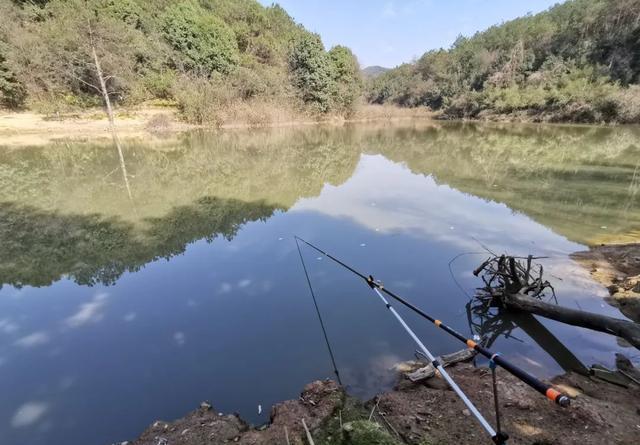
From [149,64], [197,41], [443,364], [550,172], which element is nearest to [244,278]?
[443,364]

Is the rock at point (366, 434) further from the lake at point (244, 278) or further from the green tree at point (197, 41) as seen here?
the green tree at point (197, 41)

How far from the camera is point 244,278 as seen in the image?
572 cm

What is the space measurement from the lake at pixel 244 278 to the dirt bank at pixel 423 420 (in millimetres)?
317

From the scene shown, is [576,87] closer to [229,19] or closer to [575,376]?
[575,376]

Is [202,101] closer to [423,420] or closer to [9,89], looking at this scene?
[9,89]

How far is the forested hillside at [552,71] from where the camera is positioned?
33625 millimetres

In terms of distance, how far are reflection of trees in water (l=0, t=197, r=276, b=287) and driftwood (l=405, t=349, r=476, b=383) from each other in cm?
501

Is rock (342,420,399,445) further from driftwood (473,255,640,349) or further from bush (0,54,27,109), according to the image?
bush (0,54,27,109)

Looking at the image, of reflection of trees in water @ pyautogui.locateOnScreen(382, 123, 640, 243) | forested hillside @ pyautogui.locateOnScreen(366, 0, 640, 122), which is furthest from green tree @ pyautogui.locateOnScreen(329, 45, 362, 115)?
reflection of trees in water @ pyautogui.locateOnScreen(382, 123, 640, 243)

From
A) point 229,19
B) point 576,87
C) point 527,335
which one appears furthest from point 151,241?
point 229,19

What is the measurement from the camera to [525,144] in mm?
21391

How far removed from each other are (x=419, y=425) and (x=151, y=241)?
6261 millimetres

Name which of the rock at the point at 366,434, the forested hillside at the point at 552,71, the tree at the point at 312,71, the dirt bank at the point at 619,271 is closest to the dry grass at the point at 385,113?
the forested hillside at the point at 552,71

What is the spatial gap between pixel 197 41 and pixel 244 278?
37099 mm
